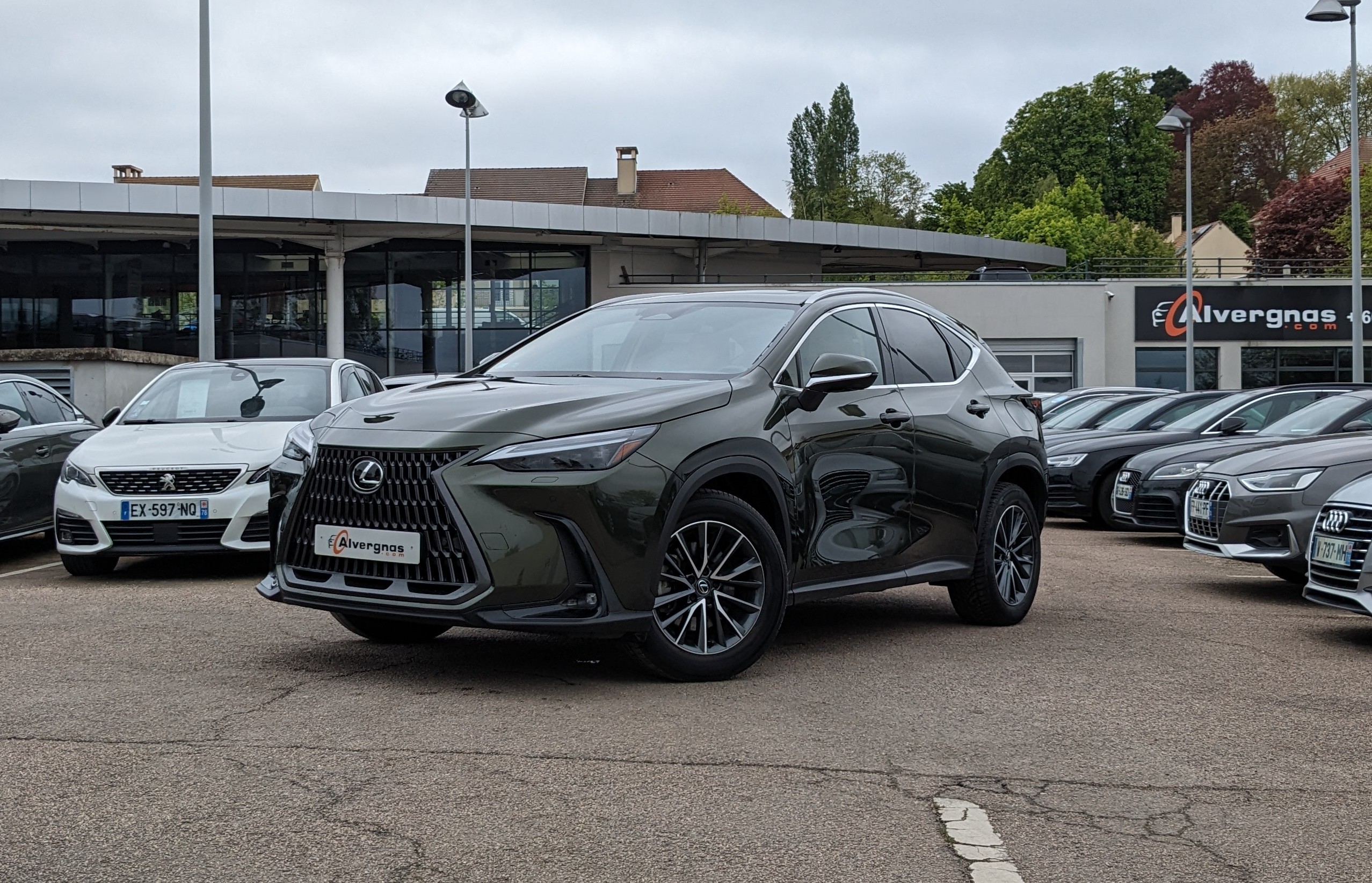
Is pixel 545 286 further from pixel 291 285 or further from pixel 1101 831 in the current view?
pixel 1101 831

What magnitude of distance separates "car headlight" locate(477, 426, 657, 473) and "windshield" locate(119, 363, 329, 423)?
567 centimetres

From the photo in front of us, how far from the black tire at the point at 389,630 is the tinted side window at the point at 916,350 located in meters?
2.62

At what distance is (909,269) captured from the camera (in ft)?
172

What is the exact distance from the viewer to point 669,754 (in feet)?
15.9

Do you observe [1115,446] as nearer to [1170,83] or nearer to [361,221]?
[361,221]

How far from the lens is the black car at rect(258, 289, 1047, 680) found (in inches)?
221

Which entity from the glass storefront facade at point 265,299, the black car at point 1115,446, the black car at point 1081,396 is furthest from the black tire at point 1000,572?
the glass storefront facade at point 265,299

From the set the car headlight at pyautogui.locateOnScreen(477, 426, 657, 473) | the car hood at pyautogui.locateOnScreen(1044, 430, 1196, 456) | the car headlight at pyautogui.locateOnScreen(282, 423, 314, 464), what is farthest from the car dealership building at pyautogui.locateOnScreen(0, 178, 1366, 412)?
the car headlight at pyautogui.locateOnScreen(477, 426, 657, 473)

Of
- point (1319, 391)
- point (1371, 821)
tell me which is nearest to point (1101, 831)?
point (1371, 821)

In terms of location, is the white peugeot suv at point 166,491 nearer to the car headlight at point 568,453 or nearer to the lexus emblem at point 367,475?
the lexus emblem at point 367,475

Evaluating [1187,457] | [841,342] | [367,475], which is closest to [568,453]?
[367,475]

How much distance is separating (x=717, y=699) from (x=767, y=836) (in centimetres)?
178

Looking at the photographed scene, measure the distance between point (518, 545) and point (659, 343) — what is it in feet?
5.73

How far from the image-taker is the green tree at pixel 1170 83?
10244 centimetres
